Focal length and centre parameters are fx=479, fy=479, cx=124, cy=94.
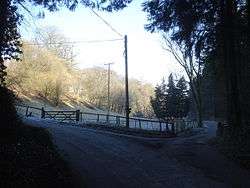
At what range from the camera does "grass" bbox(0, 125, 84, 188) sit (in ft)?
29.1

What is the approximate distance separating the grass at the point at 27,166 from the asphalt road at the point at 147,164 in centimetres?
270

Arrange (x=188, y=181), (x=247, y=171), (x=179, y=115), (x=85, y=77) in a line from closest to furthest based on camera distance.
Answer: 1. (x=188, y=181)
2. (x=247, y=171)
3. (x=179, y=115)
4. (x=85, y=77)

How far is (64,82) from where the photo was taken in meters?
85.3

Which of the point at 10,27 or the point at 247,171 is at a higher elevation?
the point at 10,27

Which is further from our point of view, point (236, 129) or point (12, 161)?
point (236, 129)

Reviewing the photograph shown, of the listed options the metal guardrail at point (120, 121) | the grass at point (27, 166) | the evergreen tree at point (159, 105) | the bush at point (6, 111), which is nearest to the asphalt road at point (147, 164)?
the grass at point (27, 166)

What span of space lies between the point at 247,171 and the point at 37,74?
206 ft

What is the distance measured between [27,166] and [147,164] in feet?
30.1

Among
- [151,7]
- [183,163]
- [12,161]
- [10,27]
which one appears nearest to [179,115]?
[151,7]

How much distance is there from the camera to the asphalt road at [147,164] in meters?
15.4

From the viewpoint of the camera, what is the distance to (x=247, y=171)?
727 inches

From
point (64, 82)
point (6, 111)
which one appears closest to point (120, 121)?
point (64, 82)

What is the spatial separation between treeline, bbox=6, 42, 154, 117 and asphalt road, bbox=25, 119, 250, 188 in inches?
952

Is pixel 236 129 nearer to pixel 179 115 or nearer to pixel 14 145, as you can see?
pixel 14 145
